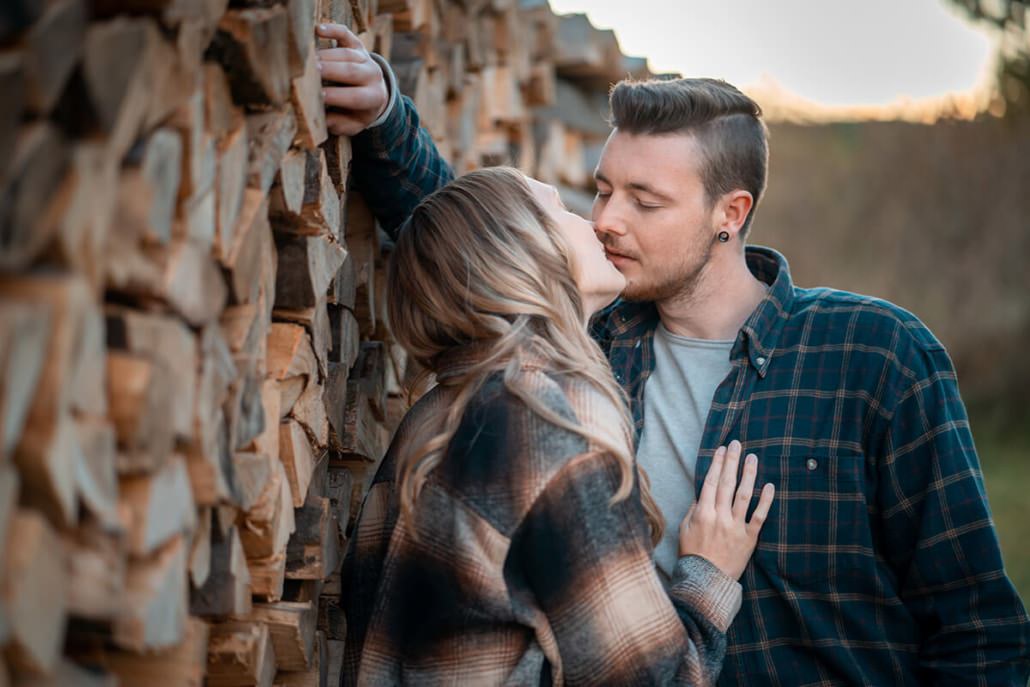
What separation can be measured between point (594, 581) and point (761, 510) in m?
0.56

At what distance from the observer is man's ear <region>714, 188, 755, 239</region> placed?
104 inches

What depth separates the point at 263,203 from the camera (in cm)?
160

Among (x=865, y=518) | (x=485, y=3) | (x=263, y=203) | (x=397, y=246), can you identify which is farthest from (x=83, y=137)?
(x=485, y=3)

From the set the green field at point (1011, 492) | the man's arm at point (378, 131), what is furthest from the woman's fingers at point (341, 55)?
the green field at point (1011, 492)

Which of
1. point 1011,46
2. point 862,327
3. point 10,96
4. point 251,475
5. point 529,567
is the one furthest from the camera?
point 1011,46

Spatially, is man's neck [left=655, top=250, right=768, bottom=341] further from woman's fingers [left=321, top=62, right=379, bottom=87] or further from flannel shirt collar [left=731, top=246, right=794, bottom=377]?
woman's fingers [left=321, top=62, right=379, bottom=87]

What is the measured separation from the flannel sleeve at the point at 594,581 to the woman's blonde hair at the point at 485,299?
106mm

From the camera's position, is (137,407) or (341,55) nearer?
(137,407)

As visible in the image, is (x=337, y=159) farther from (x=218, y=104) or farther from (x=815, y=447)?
(x=815, y=447)

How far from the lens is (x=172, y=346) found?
125 centimetres

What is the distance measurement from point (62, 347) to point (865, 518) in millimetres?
1626

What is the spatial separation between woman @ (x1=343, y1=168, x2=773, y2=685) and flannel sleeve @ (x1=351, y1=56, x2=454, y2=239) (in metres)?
0.24

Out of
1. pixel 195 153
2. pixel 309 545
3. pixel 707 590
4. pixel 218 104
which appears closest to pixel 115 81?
pixel 195 153

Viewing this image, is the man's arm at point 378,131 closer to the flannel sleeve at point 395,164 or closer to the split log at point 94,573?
the flannel sleeve at point 395,164
